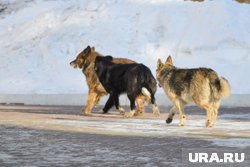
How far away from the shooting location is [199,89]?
11609mm

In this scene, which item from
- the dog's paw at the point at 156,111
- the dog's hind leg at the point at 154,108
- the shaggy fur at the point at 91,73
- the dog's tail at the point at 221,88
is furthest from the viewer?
the shaggy fur at the point at 91,73

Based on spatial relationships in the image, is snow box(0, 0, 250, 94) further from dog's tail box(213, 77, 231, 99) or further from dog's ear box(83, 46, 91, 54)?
dog's tail box(213, 77, 231, 99)

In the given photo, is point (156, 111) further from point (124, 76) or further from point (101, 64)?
point (101, 64)

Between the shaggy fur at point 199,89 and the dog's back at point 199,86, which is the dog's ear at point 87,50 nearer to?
the shaggy fur at point 199,89

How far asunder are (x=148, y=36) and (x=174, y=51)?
1666 mm

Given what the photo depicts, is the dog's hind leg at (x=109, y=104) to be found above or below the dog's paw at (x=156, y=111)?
above

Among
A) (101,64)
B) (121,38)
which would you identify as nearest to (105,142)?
(101,64)

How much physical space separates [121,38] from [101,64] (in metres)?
11.4

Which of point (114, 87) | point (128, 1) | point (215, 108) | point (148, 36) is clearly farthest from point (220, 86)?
point (128, 1)

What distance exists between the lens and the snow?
24906 mm

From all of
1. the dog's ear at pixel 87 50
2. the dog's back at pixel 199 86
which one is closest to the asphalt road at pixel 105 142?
the dog's back at pixel 199 86

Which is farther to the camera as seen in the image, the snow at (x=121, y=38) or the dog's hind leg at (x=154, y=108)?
the snow at (x=121, y=38)

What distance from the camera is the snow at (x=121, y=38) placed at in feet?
81.7

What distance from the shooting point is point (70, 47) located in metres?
26.9
